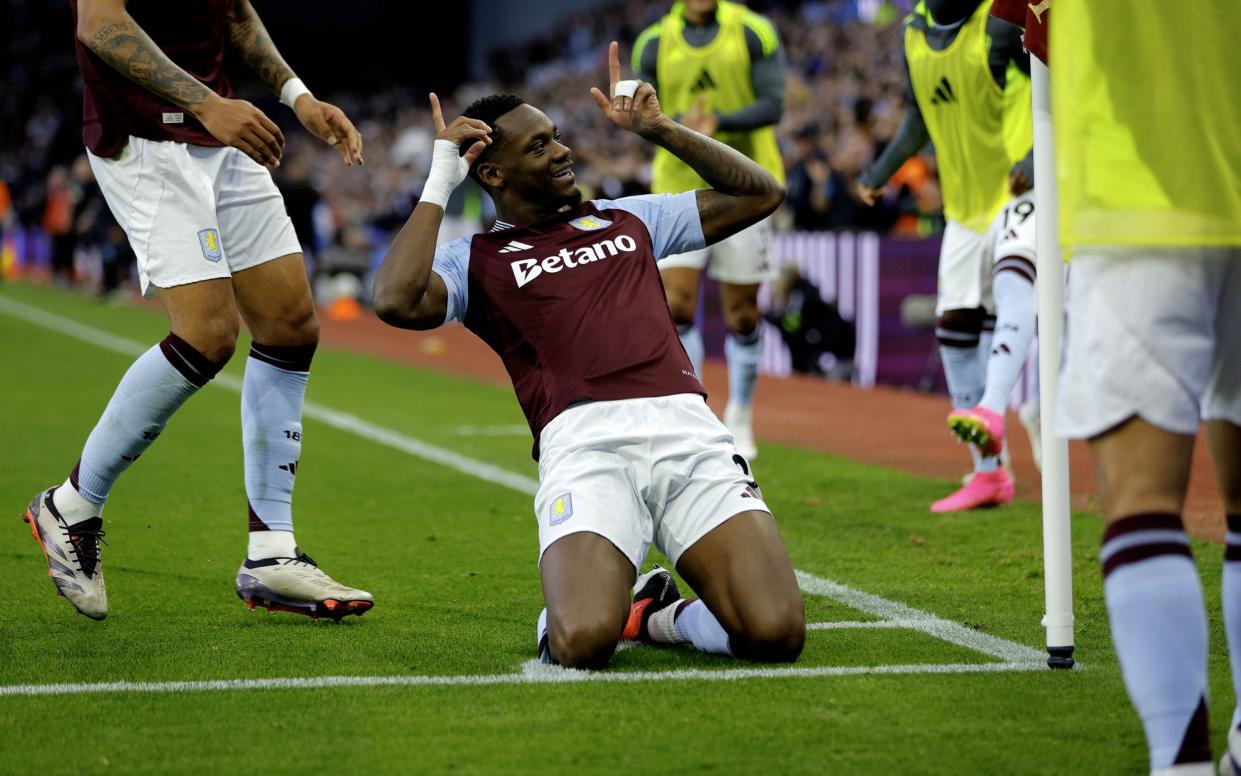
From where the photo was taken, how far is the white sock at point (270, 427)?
16.5ft

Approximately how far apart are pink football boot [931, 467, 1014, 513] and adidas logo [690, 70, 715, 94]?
2804mm

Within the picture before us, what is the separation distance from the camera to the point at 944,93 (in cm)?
732

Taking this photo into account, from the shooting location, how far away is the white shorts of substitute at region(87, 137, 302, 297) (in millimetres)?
4816

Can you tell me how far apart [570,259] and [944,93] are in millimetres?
3085

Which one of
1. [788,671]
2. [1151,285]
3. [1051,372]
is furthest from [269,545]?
[1151,285]

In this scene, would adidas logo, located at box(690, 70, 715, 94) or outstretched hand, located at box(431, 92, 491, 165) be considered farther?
adidas logo, located at box(690, 70, 715, 94)

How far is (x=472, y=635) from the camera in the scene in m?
4.75

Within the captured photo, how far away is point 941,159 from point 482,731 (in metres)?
4.53

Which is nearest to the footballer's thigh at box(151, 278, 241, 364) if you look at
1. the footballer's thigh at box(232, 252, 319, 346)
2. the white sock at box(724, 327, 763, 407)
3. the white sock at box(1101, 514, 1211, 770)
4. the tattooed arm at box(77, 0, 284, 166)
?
the footballer's thigh at box(232, 252, 319, 346)

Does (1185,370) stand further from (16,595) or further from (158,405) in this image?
(16,595)

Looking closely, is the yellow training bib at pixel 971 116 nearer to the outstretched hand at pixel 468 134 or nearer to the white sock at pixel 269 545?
the outstretched hand at pixel 468 134

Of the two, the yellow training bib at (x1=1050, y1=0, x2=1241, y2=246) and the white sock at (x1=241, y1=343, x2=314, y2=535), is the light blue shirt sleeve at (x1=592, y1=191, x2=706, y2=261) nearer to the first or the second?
the white sock at (x1=241, y1=343, x2=314, y2=535)

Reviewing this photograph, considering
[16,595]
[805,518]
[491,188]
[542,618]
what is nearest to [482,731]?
[542,618]

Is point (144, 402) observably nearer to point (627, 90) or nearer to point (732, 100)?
point (627, 90)
